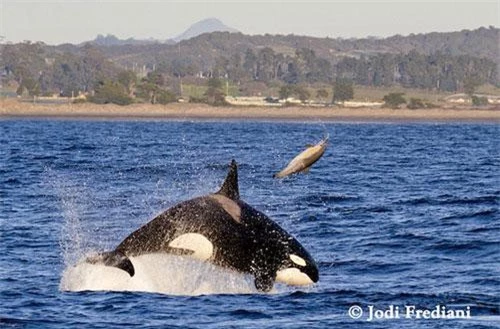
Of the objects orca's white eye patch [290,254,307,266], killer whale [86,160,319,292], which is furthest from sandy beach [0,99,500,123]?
orca's white eye patch [290,254,307,266]

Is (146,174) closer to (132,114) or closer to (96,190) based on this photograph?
(96,190)

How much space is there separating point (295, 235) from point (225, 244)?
7310 mm

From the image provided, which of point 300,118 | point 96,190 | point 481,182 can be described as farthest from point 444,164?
point 300,118

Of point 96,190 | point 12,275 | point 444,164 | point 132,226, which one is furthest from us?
point 444,164

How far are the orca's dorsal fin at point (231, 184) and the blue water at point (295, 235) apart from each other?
1601 mm

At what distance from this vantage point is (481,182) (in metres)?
39.3

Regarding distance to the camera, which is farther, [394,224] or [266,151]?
[266,151]

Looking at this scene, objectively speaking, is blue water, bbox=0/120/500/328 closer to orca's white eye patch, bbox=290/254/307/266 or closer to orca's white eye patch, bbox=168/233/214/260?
orca's white eye patch, bbox=290/254/307/266

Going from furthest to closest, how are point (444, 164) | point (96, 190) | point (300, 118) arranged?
point (300, 118) < point (444, 164) < point (96, 190)

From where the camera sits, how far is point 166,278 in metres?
17.5

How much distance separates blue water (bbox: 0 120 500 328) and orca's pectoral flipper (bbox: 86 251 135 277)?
1.46 feet

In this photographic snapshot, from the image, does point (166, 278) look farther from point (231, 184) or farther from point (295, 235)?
point (295, 235)

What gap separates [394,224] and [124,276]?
9.70 metres

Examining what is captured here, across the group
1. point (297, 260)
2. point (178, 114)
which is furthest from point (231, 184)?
point (178, 114)
